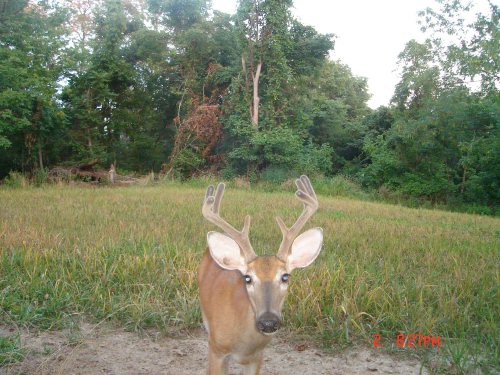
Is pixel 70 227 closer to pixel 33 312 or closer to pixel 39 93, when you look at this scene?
pixel 33 312

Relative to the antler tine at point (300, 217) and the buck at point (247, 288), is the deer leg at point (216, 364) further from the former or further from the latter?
the antler tine at point (300, 217)

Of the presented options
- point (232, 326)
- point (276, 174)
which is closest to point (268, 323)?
point (232, 326)

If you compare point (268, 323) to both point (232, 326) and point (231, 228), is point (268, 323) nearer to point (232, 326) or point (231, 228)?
point (232, 326)

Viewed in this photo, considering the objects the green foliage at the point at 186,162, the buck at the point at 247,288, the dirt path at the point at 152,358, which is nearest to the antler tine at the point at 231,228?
the buck at the point at 247,288

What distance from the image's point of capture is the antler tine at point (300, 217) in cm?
266

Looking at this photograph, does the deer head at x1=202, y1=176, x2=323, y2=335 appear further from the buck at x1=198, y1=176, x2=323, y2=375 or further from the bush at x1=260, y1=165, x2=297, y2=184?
the bush at x1=260, y1=165, x2=297, y2=184

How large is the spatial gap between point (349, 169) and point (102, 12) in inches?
671

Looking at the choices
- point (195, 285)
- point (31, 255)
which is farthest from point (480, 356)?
point (31, 255)

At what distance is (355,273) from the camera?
488 cm

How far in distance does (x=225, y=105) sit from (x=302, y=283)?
2087 cm

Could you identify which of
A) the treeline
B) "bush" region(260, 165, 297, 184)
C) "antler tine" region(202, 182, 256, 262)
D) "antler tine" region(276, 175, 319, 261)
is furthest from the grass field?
"bush" region(260, 165, 297, 184)

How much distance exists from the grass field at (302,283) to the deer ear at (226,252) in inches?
60.5

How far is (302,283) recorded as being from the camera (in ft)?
14.6

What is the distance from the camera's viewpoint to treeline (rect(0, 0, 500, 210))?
1905cm
